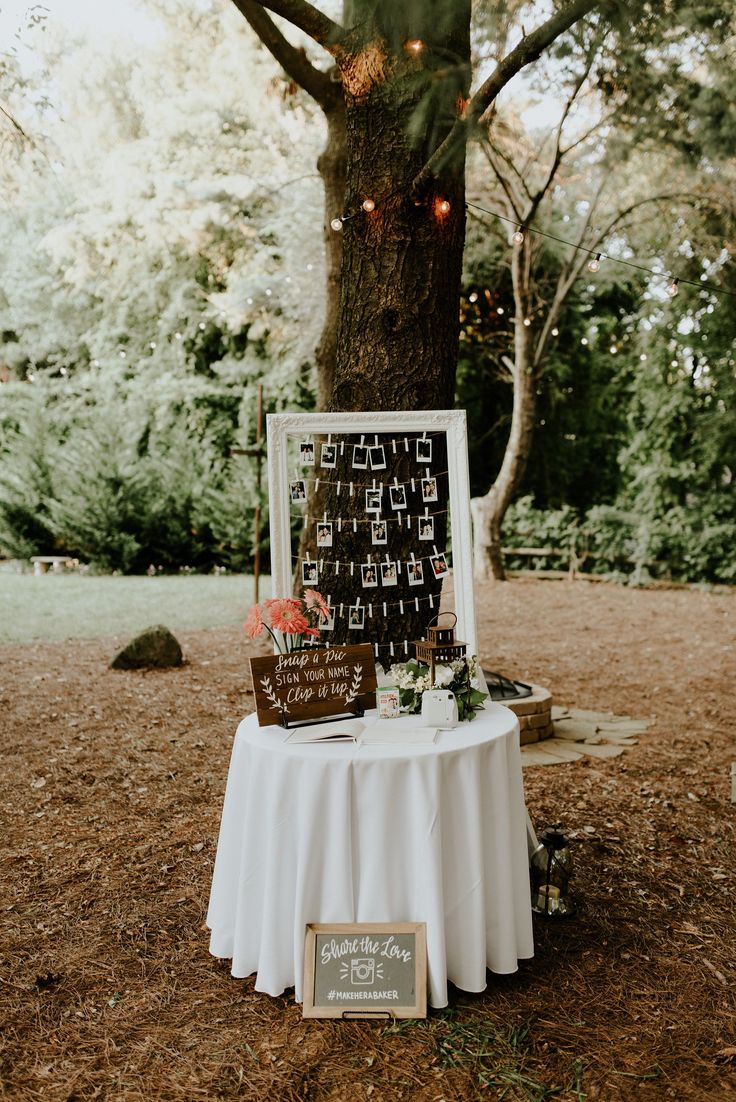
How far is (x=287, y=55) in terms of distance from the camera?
6.14 metres

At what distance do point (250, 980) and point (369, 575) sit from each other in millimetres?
1869

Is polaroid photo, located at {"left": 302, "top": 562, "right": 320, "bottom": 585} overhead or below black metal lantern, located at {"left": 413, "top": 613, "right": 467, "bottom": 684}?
overhead

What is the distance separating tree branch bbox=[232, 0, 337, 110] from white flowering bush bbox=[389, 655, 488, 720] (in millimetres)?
4903

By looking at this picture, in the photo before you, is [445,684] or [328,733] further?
[445,684]

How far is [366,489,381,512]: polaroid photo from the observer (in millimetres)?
3910

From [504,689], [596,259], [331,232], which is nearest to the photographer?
[504,689]

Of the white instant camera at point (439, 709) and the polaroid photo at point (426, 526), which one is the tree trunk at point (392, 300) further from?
the white instant camera at point (439, 709)

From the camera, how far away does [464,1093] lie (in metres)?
2.24

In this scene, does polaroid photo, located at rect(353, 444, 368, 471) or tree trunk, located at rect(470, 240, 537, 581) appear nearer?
polaroid photo, located at rect(353, 444, 368, 471)

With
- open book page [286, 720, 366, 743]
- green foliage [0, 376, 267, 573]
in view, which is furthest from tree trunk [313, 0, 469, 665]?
green foliage [0, 376, 267, 573]

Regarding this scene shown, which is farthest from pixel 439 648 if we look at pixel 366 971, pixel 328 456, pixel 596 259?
pixel 596 259

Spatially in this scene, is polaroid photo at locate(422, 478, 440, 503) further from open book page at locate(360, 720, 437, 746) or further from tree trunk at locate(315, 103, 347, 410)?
tree trunk at locate(315, 103, 347, 410)

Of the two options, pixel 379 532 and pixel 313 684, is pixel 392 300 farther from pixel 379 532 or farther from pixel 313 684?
pixel 313 684

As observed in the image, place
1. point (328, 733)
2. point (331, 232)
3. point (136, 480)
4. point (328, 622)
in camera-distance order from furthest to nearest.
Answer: point (136, 480), point (331, 232), point (328, 622), point (328, 733)
